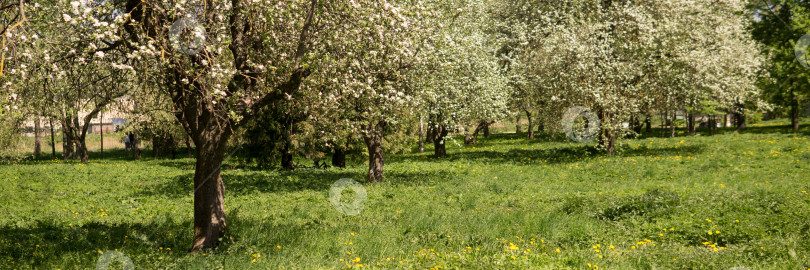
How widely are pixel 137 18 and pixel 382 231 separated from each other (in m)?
6.46

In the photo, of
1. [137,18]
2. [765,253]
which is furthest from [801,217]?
[137,18]

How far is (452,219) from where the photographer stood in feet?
43.7

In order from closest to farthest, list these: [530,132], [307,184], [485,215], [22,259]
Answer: [22,259] → [485,215] → [307,184] → [530,132]

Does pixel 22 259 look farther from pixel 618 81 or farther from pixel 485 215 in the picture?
pixel 618 81

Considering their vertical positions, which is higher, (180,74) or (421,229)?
(180,74)

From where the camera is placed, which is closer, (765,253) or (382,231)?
(765,253)

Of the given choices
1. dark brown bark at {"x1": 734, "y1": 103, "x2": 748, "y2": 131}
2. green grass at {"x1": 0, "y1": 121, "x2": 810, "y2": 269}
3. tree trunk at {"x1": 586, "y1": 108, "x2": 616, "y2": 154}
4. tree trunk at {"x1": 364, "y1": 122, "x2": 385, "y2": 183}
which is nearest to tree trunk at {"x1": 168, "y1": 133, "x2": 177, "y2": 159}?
green grass at {"x1": 0, "y1": 121, "x2": 810, "y2": 269}

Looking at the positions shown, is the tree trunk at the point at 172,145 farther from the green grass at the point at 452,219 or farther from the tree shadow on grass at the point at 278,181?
the tree shadow on grass at the point at 278,181

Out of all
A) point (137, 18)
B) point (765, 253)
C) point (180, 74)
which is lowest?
point (765, 253)

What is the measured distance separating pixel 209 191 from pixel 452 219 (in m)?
5.79

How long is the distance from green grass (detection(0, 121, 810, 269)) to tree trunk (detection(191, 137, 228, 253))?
0.37m

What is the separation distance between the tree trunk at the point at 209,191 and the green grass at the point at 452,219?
368mm

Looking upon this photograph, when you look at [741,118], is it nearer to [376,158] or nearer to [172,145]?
[376,158]

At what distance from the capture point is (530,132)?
48.9 metres
